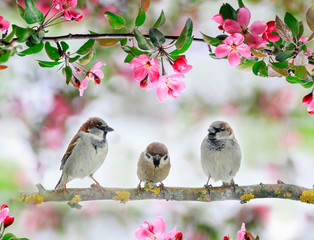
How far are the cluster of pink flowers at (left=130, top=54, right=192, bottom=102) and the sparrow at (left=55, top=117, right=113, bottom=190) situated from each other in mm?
635

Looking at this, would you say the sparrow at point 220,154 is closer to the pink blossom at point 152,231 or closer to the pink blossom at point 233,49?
the pink blossom at point 152,231

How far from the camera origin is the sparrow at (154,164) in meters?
1.38

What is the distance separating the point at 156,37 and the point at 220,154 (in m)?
0.86

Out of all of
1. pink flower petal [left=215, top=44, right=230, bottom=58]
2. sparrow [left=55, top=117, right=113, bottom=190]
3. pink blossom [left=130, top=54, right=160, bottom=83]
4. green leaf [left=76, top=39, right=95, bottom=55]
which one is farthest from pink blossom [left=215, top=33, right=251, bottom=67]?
sparrow [left=55, top=117, right=113, bottom=190]

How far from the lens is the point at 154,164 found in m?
1.38

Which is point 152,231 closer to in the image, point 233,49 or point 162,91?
point 162,91

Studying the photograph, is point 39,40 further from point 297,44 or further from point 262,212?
point 262,212

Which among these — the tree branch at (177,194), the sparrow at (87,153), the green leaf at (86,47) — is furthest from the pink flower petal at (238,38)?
the sparrow at (87,153)

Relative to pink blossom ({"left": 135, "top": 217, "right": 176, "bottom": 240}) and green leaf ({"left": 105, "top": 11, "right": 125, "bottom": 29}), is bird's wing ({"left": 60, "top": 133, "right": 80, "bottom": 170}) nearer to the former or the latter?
pink blossom ({"left": 135, "top": 217, "right": 176, "bottom": 240})

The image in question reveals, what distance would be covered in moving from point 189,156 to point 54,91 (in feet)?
2.15

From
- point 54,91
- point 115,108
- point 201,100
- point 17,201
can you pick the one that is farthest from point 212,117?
point 17,201

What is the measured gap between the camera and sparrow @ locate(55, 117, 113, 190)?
1294mm

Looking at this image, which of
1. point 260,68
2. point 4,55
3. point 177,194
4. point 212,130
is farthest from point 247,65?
point 212,130

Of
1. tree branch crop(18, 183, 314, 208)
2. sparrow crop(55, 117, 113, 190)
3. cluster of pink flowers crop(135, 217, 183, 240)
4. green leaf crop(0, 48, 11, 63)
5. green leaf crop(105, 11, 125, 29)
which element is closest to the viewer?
green leaf crop(0, 48, 11, 63)
